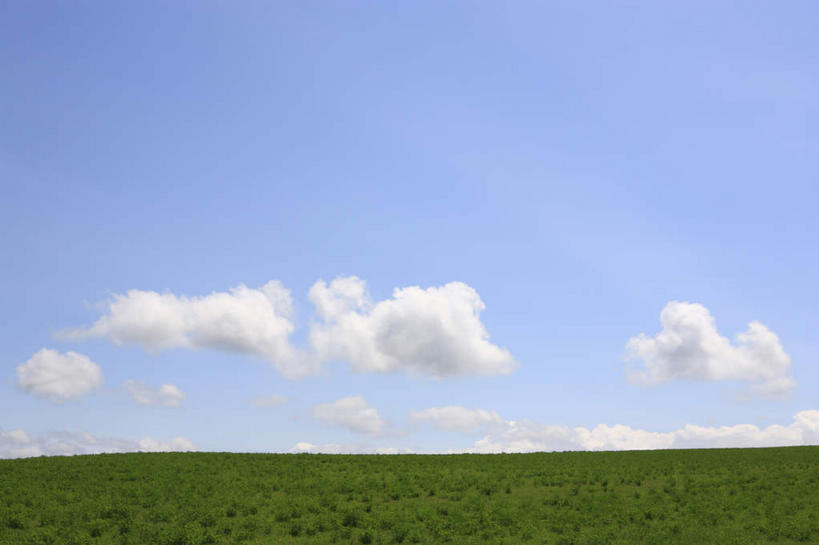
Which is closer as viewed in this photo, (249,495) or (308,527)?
(308,527)

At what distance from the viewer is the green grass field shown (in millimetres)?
26062

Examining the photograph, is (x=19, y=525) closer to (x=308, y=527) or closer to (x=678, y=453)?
(x=308, y=527)

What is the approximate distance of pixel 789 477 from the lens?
125 ft

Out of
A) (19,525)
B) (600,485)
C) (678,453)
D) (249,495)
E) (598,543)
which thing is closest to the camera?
(598,543)

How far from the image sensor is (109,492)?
3266 cm

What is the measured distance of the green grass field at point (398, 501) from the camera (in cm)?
2606

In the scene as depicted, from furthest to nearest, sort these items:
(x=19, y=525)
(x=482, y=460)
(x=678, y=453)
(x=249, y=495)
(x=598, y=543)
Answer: (x=678, y=453) → (x=482, y=460) → (x=249, y=495) → (x=19, y=525) → (x=598, y=543)

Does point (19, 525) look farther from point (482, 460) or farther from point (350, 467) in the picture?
point (482, 460)

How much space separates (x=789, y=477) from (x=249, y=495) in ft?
110

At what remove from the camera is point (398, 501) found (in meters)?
31.7

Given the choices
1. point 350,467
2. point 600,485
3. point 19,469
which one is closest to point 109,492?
point 19,469

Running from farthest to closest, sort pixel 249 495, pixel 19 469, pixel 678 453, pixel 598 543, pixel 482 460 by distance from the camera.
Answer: pixel 678 453
pixel 482 460
pixel 19 469
pixel 249 495
pixel 598 543

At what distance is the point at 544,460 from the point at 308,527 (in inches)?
989

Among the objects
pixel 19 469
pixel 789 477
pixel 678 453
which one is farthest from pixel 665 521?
pixel 19 469
